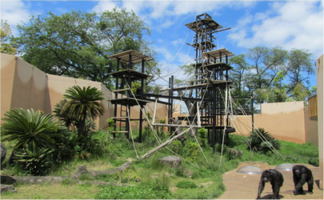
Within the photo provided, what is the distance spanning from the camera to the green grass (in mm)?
6875

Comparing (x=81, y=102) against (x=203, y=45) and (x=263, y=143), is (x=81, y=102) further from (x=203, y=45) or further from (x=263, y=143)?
(x=203, y=45)

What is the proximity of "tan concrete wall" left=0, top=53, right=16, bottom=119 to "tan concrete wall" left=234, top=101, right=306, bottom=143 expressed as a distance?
15.7 meters

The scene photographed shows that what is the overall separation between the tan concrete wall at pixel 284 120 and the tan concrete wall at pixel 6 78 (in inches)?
620

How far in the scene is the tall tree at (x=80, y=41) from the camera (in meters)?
25.4

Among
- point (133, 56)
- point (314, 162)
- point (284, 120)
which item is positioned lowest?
point (314, 162)

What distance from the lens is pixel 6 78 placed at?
12.9m

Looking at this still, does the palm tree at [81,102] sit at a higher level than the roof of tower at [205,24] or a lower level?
lower

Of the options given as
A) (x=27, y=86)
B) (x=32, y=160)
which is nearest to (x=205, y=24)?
(x=27, y=86)

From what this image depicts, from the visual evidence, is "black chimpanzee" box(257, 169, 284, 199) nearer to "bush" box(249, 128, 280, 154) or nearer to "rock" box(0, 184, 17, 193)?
"rock" box(0, 184, 17, 193)

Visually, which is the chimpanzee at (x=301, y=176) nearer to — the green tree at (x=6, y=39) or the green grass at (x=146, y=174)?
the green grass at (x=146, y=174)

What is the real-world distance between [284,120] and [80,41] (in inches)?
845

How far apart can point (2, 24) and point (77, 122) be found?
59.3 ft

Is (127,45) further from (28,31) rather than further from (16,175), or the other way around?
(16,175)

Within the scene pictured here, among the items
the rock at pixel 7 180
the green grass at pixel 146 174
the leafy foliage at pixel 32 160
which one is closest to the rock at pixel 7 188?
the green grass at pixel 146 174
